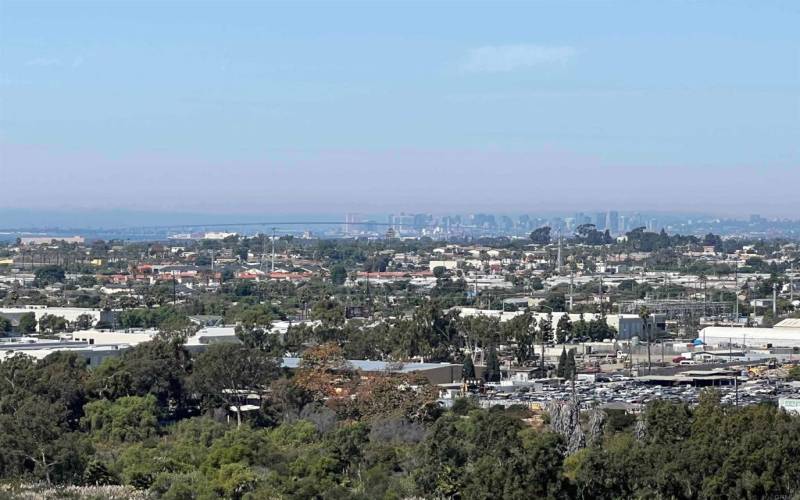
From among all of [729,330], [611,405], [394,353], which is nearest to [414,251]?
[729,330]

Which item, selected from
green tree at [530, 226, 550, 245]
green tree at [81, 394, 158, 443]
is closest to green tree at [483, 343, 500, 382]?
green tree at [81, 394, 158, 443]

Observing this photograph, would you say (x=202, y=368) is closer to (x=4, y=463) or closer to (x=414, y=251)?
(x=4, y=463)

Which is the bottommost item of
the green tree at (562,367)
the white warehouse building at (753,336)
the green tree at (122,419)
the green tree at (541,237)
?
the green tree at (541,237)

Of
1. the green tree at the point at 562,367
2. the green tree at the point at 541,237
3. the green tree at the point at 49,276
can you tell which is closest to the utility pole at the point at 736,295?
the green tree at the point at 562,367

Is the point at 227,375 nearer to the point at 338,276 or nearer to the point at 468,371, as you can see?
the point at 468,371

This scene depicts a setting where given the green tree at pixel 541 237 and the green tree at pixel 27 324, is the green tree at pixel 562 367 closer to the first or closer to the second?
the green tree at pixel 27 324

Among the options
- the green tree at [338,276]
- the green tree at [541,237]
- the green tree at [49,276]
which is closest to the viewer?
the green tree at [49,276]

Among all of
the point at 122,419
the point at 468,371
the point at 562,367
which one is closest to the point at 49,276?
the point at 562,367

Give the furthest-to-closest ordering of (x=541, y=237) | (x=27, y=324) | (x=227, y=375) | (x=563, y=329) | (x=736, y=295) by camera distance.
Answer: (x=541, y=237) → (x=736, y=295) → (x=27, y=324) → (x=563, y=329) → (x=227, y=375)

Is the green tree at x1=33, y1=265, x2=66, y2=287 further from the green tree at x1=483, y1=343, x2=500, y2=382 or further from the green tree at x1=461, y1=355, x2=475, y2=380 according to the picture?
the green tree at x1=461, y1=355, x2=475, y2=380

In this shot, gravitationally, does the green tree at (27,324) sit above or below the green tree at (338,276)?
above

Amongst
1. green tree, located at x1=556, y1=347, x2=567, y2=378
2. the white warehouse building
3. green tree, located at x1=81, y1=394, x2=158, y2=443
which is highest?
green tree, located at x1=81, y1=394, x2=158, y2=443
